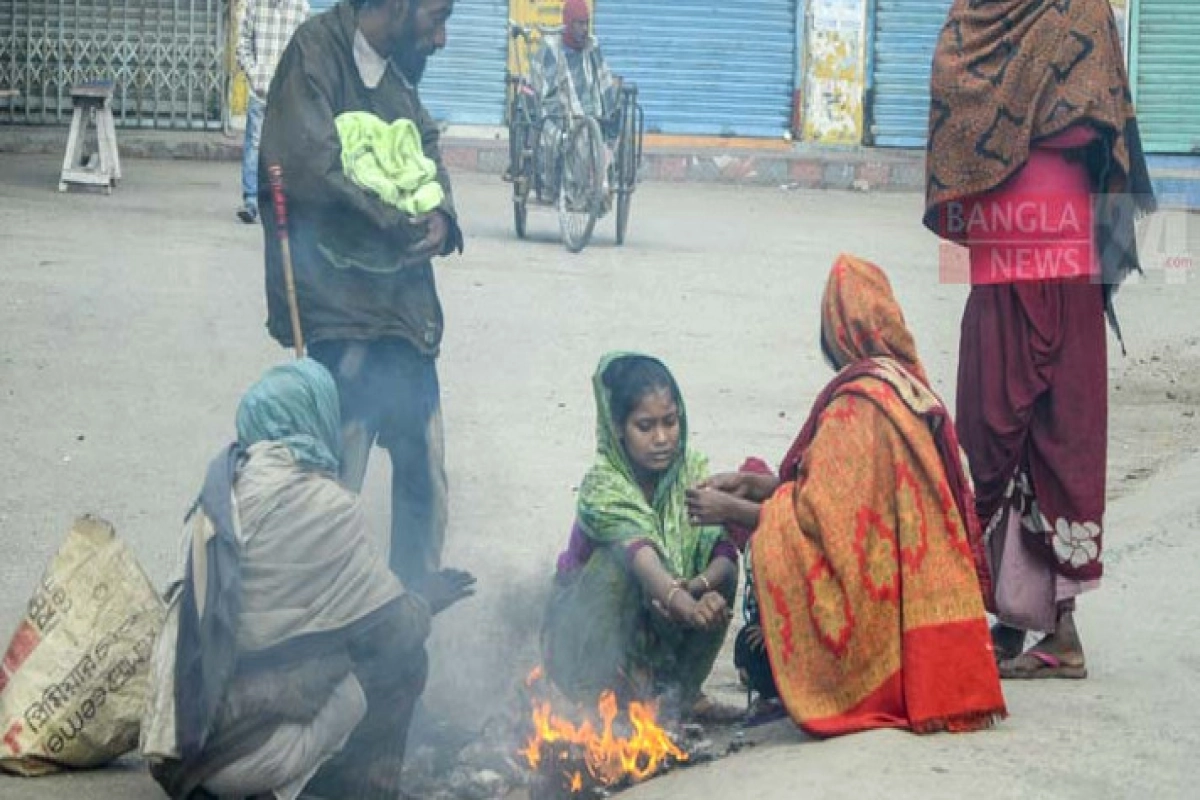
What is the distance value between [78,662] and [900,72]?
55.1ft

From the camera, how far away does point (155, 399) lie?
29.1ft

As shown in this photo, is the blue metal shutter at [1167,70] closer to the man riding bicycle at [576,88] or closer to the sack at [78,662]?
the man riding bicycle at [576,88]

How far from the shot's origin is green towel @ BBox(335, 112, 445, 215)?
222 inches

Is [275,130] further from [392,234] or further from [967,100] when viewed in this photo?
[967,100]

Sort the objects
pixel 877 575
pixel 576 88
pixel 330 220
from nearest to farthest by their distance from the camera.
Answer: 1. pixel 877 575
2. pixel 330 220
3. pixel 576 88

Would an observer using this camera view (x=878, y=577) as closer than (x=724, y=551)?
Yes

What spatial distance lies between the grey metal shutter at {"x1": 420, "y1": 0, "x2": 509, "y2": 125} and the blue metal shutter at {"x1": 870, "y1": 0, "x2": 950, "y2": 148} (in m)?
3.65

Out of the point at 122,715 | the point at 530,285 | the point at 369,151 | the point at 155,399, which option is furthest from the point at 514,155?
the point at 122,715

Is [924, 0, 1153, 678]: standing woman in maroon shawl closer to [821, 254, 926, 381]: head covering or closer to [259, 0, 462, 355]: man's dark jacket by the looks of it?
[821, 254, 926, 381]: head covering

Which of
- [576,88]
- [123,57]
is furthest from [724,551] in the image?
[123,57]

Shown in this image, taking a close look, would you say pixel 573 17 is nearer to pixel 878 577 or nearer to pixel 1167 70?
pixel 1167 70

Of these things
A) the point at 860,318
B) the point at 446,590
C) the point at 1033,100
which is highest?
the point at 1033,100

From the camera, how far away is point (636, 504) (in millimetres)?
5184

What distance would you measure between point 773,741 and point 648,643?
17.1 inches
